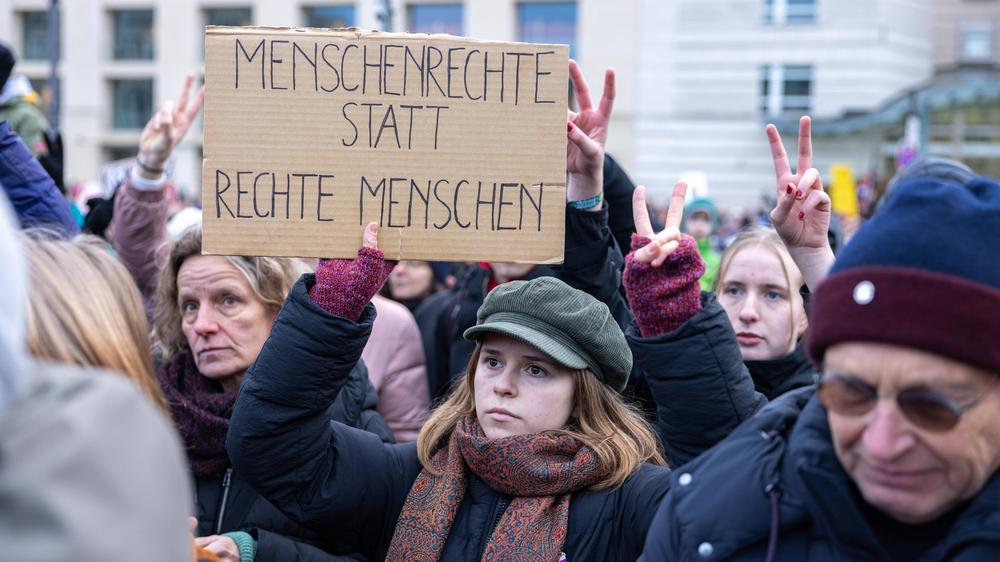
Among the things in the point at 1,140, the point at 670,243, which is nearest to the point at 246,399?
the point at 670,243

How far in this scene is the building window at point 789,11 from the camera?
31.4 m

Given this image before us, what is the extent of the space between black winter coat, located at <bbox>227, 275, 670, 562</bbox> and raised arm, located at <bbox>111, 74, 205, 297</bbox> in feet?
5.58

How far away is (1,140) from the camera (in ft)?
11.7

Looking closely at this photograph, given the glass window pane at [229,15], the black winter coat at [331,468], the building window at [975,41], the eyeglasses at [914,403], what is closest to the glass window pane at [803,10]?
the building window at [975,41]

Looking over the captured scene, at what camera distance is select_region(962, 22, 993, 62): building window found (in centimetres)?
3375

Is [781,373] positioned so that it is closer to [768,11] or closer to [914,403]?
[914,403]

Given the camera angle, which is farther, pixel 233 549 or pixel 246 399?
pixel 233 549

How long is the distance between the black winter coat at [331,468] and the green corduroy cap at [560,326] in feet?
1.03

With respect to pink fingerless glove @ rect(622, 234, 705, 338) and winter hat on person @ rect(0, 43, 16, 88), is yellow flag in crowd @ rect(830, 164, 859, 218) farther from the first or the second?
pink fingerless glove @ rect(622, 234, 705, 338)

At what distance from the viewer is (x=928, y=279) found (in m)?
1.57

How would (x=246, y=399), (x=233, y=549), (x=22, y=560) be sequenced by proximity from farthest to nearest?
(x=233, y=549) → (x=246, y=399) → (x=22, y=560)

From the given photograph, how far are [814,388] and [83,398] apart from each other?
137cm

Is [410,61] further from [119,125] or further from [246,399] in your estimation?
[119,125]

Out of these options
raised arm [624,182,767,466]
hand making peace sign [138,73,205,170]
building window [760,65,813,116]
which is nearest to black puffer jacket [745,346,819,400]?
raised arm [624,182,767,466]
